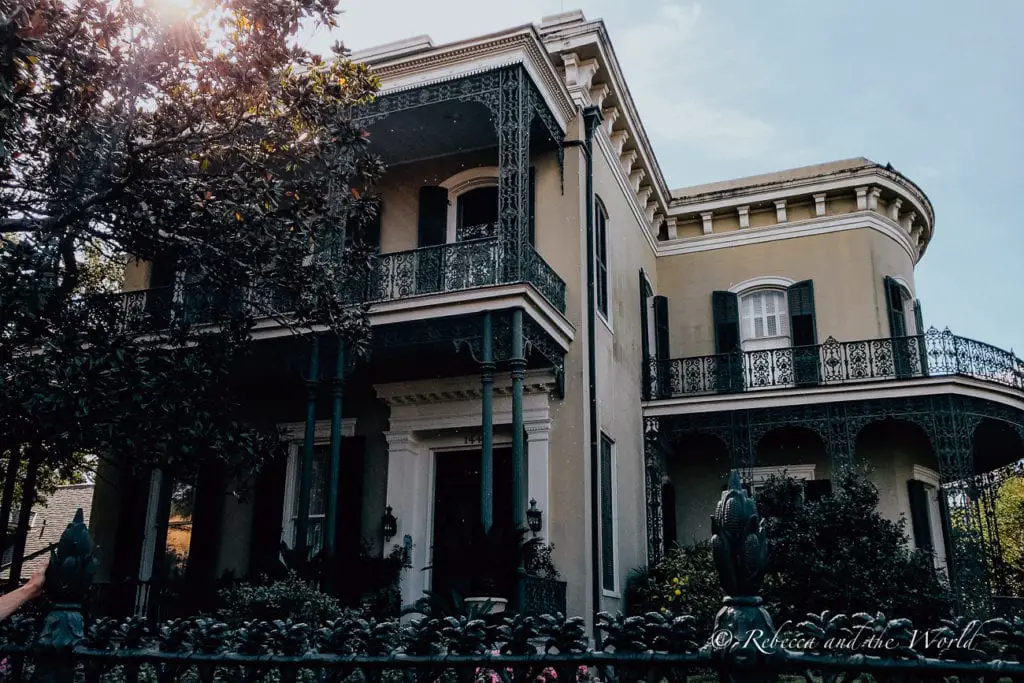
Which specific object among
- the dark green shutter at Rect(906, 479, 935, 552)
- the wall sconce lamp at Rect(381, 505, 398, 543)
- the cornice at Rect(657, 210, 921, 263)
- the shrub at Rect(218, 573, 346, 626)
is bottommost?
the shrub at Rect(218, 573, 346, 626)

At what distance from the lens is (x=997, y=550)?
50.9ft

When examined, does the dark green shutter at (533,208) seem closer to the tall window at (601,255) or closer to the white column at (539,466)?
the tall window at (601,255)

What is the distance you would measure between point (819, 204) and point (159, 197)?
12274mm

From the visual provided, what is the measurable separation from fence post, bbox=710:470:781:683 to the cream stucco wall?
545 inches

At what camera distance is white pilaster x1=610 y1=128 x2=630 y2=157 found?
14.6 m

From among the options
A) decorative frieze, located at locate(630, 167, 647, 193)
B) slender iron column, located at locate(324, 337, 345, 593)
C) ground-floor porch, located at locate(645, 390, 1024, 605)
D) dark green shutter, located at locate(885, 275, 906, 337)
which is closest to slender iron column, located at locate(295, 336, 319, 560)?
slender iron column, located at locate(324, 337, 345, 593)

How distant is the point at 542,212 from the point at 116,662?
1013 centimetres

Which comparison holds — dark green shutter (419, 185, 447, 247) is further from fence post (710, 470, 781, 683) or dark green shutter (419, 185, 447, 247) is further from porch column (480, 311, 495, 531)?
fence post (710, 470, 781, 683)

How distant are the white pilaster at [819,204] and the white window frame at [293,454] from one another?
959 centimetres

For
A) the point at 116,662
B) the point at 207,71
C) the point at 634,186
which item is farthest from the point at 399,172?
the point at 116,662

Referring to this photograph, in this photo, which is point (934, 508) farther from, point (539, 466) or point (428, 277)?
point (428, 277)

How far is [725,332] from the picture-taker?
16109 millimetres

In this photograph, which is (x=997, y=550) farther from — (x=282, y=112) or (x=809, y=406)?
(x=282, y=112)

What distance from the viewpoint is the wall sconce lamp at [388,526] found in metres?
11.7
